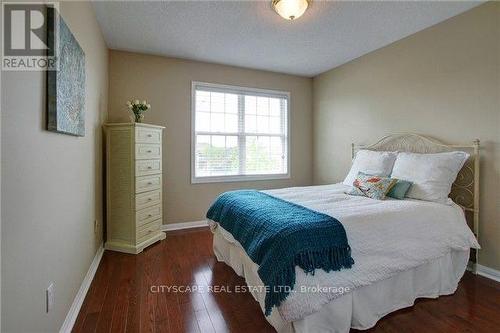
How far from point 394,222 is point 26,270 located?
88.1 inches

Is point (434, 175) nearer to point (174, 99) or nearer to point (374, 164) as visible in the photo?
point (374, 164)

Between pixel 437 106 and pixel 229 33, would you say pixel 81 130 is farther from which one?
pixel 437 106

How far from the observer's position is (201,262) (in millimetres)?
2703

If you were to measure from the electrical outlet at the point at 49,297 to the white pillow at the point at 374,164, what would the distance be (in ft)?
9.54

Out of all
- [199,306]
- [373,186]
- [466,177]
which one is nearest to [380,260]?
[373,186]

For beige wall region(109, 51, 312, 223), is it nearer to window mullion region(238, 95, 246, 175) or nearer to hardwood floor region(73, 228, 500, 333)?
window mullion region(238, 95, 246, 175)

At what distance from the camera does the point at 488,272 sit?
237 cm

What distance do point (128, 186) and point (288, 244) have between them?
217 centimetres

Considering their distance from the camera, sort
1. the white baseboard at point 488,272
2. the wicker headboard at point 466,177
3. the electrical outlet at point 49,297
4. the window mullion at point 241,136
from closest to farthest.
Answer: the electrical outlet at point 49,297, the white baseboard at point 488,272, the wicker headboard at point 466,177, the window mullion at point 241,136

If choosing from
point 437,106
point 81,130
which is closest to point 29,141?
point 81,130

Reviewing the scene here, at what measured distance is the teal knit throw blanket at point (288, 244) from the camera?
4.79 feet

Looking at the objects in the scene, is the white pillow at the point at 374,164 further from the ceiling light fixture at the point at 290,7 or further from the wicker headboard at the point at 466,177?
the ceiling light fixture at the point at 290,7

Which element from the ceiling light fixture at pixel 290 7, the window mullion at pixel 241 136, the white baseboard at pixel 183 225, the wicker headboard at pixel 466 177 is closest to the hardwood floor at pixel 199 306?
the wicker headboard at pixel 466 177

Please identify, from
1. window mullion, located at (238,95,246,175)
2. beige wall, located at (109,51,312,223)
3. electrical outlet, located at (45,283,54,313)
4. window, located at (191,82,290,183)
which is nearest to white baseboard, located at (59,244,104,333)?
electrical outlet, located at (45,283,54,313)
